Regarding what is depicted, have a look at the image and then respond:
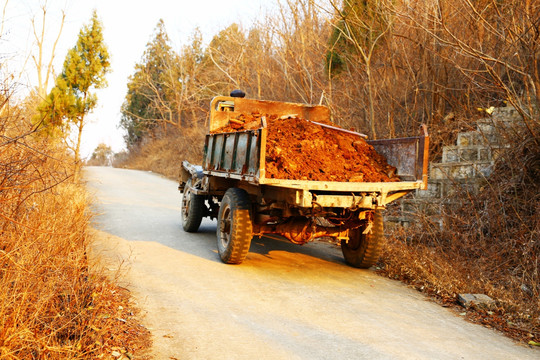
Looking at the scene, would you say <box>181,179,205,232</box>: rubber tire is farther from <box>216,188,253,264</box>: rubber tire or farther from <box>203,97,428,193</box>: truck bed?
<box>216,188,253,264</box>: rubber tire

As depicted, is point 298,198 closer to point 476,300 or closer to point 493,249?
point 476,300

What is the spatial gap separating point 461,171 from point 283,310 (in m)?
5.47

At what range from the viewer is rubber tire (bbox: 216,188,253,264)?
653cm

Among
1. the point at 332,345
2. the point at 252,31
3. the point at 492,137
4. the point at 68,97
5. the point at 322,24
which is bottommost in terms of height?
the point at 332,345

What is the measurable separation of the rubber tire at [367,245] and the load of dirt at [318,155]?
2.56 feet

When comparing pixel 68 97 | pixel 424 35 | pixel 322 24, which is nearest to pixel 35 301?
pixel 424 35

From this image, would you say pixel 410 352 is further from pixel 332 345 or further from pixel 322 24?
pixel 322 24

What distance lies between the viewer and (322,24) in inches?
607

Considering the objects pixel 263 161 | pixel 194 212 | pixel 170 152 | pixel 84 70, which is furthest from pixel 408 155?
pixel 170 152

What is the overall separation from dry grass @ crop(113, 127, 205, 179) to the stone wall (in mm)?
16697

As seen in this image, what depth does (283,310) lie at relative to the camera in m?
5.05

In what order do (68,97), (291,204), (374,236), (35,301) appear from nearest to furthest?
(35,301)
(291,204)
(374,236)
(68,97)

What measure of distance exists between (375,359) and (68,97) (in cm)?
1961

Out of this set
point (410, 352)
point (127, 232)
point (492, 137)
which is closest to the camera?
point (410, 352)
